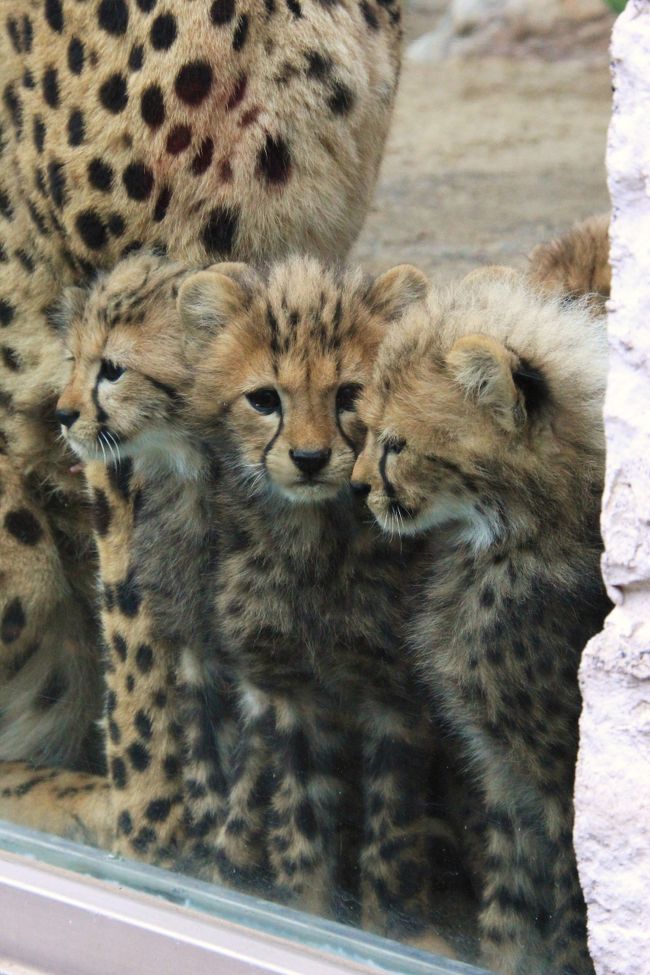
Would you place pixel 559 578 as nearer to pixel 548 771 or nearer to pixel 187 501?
pixel 548 771

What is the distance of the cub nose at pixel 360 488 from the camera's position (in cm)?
158

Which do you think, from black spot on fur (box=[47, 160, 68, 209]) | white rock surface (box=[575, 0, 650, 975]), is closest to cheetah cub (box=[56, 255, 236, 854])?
black spot on fur (box=[47, 160, 68, 209])

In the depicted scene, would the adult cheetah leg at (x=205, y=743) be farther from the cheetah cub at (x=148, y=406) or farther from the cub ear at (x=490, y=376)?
the cub ear at (x=490, y=376)

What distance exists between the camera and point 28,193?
2.09 m

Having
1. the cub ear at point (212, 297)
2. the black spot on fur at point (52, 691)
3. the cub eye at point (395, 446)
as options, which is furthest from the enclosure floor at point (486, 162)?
the cub eye at point (395, 446)

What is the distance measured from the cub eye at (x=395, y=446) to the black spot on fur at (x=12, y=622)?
3.10ft

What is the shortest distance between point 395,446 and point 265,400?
21 cm

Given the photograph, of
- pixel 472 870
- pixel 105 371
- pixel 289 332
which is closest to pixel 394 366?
pixel 289 332

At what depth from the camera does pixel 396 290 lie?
180cm

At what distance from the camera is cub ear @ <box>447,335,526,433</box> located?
147 centimetres

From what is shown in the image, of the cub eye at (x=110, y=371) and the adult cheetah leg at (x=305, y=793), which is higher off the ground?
the cub eye at (x=110, y=371)

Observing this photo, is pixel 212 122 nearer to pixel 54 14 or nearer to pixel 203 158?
pixel 203 158

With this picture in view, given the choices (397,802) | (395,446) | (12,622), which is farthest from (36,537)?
(395,446)

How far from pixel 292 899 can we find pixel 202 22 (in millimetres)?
1008
